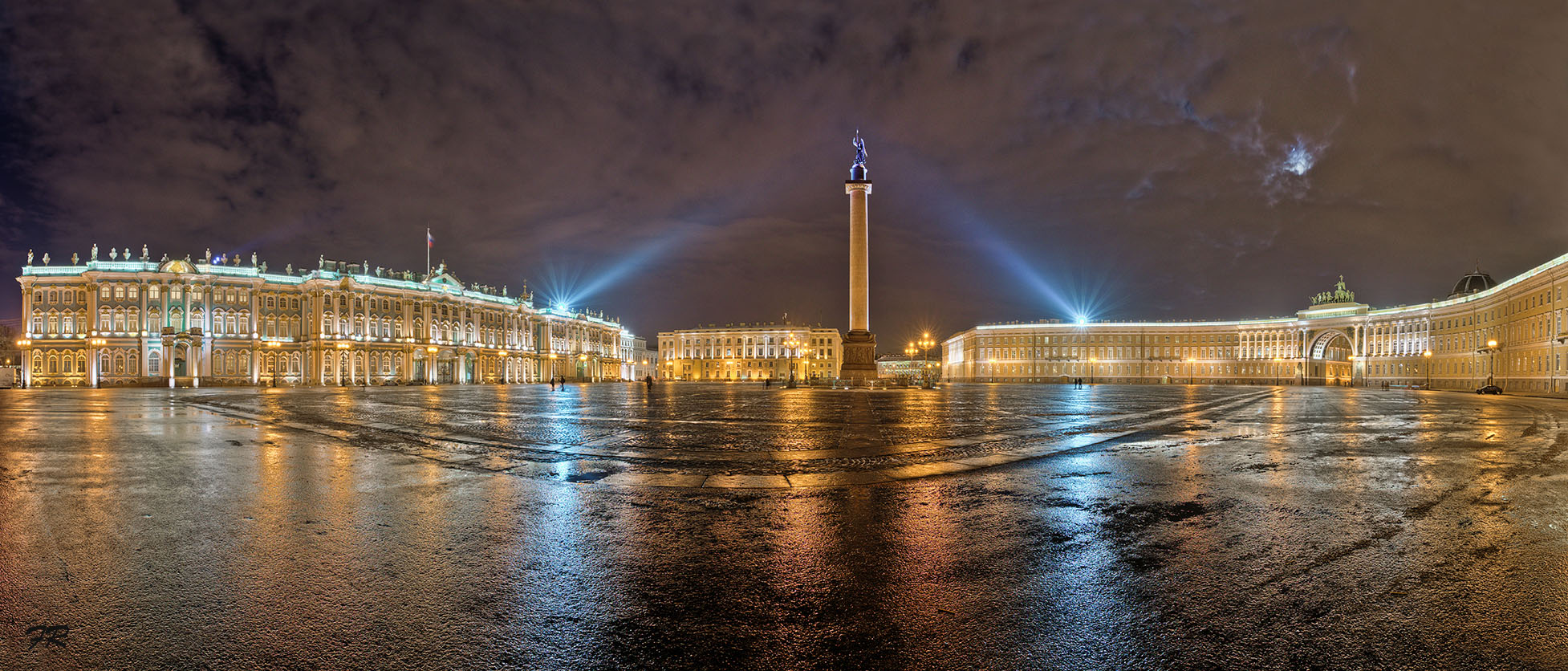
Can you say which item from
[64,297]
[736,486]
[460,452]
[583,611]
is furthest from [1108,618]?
[64,297]

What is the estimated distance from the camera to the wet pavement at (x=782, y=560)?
12.2 ft

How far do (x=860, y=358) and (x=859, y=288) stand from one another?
5355mm

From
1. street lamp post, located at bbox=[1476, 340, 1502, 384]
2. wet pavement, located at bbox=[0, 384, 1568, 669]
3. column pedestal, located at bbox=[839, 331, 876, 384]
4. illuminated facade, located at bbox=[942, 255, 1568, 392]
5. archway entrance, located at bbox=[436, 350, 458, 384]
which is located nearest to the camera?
wet pavement, located at bbox=[0, 384, 1568, 669]

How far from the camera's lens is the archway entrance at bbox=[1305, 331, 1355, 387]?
120 m

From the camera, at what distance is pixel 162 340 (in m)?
72.1

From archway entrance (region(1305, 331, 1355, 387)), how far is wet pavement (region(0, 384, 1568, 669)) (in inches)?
5296

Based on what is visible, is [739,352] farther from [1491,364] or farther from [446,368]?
[1491,364]

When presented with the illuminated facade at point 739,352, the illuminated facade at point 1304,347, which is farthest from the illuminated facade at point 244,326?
the illuminated facade at point 1304,347

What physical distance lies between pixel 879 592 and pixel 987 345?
14598cm

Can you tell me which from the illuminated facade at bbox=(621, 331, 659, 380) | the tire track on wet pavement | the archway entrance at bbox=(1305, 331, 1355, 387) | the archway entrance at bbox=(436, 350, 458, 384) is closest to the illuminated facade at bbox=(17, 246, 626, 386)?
the archway entrance at bbox=(436, 350, 458, 384)

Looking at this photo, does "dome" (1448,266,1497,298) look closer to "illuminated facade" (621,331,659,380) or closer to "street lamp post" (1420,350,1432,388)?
"street lamp post" (1420,350,1432,388)

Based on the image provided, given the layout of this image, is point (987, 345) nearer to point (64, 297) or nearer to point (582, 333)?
point (582, 333)

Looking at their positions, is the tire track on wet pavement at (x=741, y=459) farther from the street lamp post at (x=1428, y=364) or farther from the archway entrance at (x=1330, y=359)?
the archway entrance at (x=1330, y=359)

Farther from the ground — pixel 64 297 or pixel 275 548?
pixel 64 297
